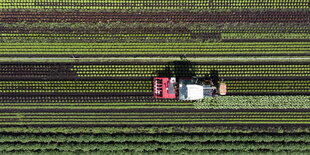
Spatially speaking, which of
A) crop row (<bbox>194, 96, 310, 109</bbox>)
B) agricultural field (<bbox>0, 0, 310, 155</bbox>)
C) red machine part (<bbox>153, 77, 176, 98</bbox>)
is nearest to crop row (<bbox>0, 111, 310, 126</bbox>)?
agricultural field (<bbox>0, 0, 310, 155</bbox>)

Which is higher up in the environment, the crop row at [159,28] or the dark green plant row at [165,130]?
the crop row at [159,28]

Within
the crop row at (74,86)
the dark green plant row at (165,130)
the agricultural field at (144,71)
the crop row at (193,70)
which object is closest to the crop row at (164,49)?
the agricultural field at (144,71)

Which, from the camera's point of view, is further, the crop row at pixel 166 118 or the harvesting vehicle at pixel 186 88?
the crop row at pixel 166 118

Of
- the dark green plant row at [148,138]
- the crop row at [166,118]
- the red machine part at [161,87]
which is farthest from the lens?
the crop row at [166,118]

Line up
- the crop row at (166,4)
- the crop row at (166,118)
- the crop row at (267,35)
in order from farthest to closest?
the crop row at (166,118), the crop row at (267,35), the crop row at (166,4)

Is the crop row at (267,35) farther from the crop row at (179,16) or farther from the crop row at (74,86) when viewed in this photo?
the crop row at (74,86)

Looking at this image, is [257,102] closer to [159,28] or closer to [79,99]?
[159,28]

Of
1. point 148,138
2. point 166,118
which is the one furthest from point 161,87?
point 148,138
